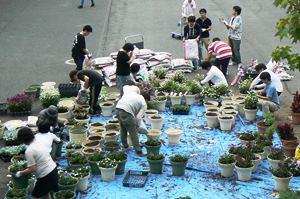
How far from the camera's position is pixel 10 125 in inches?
540

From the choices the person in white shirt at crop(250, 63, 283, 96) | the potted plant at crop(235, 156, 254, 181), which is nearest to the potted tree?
the potted plant at crop(235, 156, 254, 181)

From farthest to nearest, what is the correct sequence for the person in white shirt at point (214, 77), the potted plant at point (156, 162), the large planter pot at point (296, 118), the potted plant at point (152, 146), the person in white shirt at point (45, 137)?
the person in white shirt at point (214, 77)
the large planter pot at point (296, 118)
the potted plant at point (152, 146)
the potted plant at point (156, 162)
the person in white shirt at point (45, 137)

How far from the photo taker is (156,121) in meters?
13.6

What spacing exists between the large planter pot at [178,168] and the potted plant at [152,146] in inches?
32.3

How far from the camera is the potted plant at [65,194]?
9938mm

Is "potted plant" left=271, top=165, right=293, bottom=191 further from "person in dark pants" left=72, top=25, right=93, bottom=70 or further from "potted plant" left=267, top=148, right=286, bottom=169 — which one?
"person in dark pants" left=72, top=25, right=93, bottom=70

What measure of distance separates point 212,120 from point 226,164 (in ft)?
8.89

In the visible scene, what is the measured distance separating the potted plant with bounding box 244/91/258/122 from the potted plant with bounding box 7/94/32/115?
17.7 ft

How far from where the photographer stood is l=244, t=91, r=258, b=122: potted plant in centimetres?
1398

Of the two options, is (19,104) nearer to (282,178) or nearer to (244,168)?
(244,168)

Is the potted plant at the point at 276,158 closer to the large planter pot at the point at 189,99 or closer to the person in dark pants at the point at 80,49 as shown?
the large planter pot at the point at 189,99

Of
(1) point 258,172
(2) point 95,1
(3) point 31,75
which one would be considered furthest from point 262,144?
(2) point 95,1

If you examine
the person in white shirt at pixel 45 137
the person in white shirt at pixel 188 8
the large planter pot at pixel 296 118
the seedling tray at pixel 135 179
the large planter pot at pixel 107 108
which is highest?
the person in white shirt at pixel 188 8

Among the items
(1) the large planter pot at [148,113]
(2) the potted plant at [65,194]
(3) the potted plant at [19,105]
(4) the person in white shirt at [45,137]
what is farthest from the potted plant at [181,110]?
(4) the person in white shirt at [45,137]
